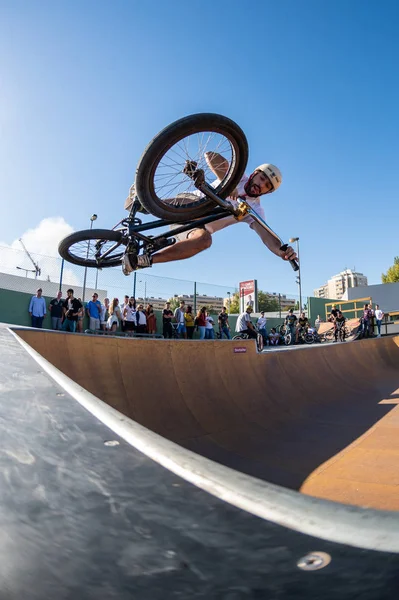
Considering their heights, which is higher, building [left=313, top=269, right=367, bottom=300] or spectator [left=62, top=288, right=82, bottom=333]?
building [left=313, top=269, right=367, bottom=300]

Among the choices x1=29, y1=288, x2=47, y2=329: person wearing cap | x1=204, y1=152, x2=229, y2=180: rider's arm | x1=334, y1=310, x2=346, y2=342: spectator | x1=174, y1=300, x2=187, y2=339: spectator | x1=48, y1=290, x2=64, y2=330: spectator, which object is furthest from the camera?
x1=334, y1=310, x2=346, y2=342: spectator

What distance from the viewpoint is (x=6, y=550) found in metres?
0.45

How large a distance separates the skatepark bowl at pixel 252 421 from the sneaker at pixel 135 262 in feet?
5.07

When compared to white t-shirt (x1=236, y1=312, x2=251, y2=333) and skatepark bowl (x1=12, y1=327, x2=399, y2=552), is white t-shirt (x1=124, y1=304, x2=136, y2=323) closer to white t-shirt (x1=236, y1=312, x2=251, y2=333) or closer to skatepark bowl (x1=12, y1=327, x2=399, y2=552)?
white t-shirt (x1=236, y1=312, x2=251, y2=333)

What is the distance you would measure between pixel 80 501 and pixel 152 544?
6.4 inches

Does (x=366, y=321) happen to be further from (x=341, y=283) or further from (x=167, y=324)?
(x=341, y=283)

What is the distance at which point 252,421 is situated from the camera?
4.12 metres

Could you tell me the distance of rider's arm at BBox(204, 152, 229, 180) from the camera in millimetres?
5026

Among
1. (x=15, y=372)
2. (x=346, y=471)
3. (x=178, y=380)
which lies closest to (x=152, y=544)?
(x=15, y=372)

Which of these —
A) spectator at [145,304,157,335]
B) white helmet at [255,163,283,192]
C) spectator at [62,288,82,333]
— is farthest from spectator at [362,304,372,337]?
spectator at [62,288,82,333]

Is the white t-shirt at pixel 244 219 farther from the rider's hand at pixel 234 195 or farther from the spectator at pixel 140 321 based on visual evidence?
the spectator at pixel 140 321

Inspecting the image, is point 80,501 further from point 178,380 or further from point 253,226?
point 253,226

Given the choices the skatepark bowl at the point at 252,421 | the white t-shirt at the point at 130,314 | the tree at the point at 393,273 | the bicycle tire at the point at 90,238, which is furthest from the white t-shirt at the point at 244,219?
the tree at the point at 393,273

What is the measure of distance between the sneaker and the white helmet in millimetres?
2215
